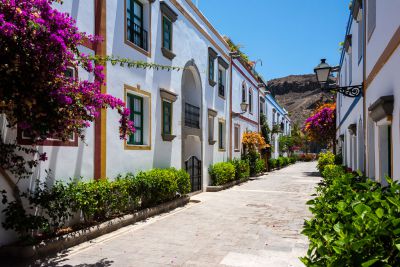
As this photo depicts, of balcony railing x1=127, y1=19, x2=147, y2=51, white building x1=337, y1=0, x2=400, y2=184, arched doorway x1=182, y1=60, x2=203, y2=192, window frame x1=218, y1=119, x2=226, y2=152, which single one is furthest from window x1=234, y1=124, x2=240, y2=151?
white building x1=337, y1=0, x2=400, y2=184

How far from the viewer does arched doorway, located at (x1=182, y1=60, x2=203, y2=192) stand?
14058 millimetres

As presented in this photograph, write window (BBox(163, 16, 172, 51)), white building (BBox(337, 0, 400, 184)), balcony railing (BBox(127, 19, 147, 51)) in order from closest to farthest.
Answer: white building (BBox(337, 0, 400, 184)) < balcony railing (BBox(127, 19, 147, 51)) < window (BBox(163, 16, 172, 51))

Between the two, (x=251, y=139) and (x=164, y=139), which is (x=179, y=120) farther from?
(x=251, y=139)

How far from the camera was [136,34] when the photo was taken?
33.4ft

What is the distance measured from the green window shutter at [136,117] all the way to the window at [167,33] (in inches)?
100

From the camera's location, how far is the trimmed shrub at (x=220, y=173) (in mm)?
16141

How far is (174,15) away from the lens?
1208 cm

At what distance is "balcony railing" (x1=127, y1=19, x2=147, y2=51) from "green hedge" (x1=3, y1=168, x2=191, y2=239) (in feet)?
12.6

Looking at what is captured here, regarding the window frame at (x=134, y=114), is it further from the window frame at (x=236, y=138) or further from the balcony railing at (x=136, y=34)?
the window frame at (x=236, y=138)

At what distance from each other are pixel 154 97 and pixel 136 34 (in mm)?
1959

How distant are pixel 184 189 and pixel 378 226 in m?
10.1

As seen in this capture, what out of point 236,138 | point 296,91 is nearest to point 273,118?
point 236,138

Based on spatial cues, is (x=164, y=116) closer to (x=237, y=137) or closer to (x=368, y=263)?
(x=368, y=263)

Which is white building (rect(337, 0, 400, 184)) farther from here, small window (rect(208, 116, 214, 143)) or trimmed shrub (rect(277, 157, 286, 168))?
trimmed shrub (rect(277, 157, 286, 168))
